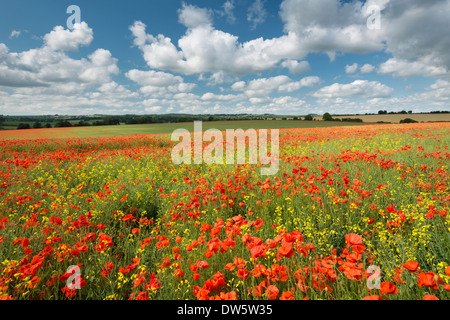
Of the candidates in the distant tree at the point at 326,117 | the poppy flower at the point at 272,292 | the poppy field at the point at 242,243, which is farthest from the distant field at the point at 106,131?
the poppy flower at the point at 272,292

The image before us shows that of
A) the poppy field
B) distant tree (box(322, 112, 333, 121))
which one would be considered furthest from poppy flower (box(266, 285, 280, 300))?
distant tree (box(322, 112, 333, 121))

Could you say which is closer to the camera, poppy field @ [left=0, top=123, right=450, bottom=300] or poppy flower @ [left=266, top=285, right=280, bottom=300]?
poppy flower @ [left=266, top=285, right=280, bottom=300]

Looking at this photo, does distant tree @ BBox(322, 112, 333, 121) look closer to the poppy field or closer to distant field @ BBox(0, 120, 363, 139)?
distant field @ BBox(0, 120, 363, 139)

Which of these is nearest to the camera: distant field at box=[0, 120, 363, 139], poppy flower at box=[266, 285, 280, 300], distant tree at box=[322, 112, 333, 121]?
poppy flower at box=[266, 285, 280, 300]

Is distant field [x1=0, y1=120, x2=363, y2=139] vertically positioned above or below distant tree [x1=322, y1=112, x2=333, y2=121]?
below

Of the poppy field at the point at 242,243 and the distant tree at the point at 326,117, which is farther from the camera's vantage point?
the distant tree at the point at 326,117

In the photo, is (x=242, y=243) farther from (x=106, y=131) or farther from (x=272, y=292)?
(x=106, y=131)

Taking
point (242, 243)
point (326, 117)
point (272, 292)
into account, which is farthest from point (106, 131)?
point (326, 117)

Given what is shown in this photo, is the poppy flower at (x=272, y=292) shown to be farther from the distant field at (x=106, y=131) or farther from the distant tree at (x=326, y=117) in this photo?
the distant tree at (x=326, y=117)

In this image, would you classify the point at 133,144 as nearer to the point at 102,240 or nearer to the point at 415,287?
the point at 102,240

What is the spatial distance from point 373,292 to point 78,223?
3230mm

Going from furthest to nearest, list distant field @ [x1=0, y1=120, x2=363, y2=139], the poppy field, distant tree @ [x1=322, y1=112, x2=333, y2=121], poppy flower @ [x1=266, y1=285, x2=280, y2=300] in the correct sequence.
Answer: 1. distant tree @ [x1=322, y1=112, x2=333, y2=121]
2. distant field @ [x1=0, y1=120, x2=363, y2=139]
3. the poppy field
4. poppy flower @ [x1=266, y1=285, x2=280, y2=300]
